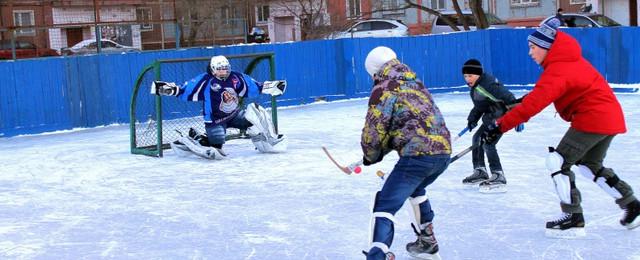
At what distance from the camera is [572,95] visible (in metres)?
5.52

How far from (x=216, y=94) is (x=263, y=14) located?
30.6 meters

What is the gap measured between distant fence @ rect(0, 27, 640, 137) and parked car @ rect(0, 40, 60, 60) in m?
4.79

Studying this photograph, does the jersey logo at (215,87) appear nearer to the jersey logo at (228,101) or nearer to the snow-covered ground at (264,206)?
the jersey logo at (228,101)

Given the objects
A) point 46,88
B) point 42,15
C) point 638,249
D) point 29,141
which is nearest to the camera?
point 638,249

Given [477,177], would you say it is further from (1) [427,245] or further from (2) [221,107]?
(2) [221,107]

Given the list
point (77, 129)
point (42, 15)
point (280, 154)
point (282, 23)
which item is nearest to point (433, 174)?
point (280, 154)

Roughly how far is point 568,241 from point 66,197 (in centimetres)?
423

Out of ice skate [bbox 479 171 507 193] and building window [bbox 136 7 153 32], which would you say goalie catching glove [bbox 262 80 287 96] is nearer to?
ice skate [bbox 479 171 507 193]

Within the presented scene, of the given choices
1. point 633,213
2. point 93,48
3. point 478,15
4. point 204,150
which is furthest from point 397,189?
point 478,15

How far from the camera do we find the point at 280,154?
10.1 meters

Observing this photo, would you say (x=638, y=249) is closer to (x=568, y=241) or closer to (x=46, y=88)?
(x=568, y=241)

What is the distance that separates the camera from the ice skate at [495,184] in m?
7.38

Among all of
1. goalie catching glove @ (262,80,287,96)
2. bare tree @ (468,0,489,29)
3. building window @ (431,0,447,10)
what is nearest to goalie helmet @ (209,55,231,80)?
goalie catching glove @ (262,80,287,96)

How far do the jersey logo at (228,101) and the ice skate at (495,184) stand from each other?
3324mm
